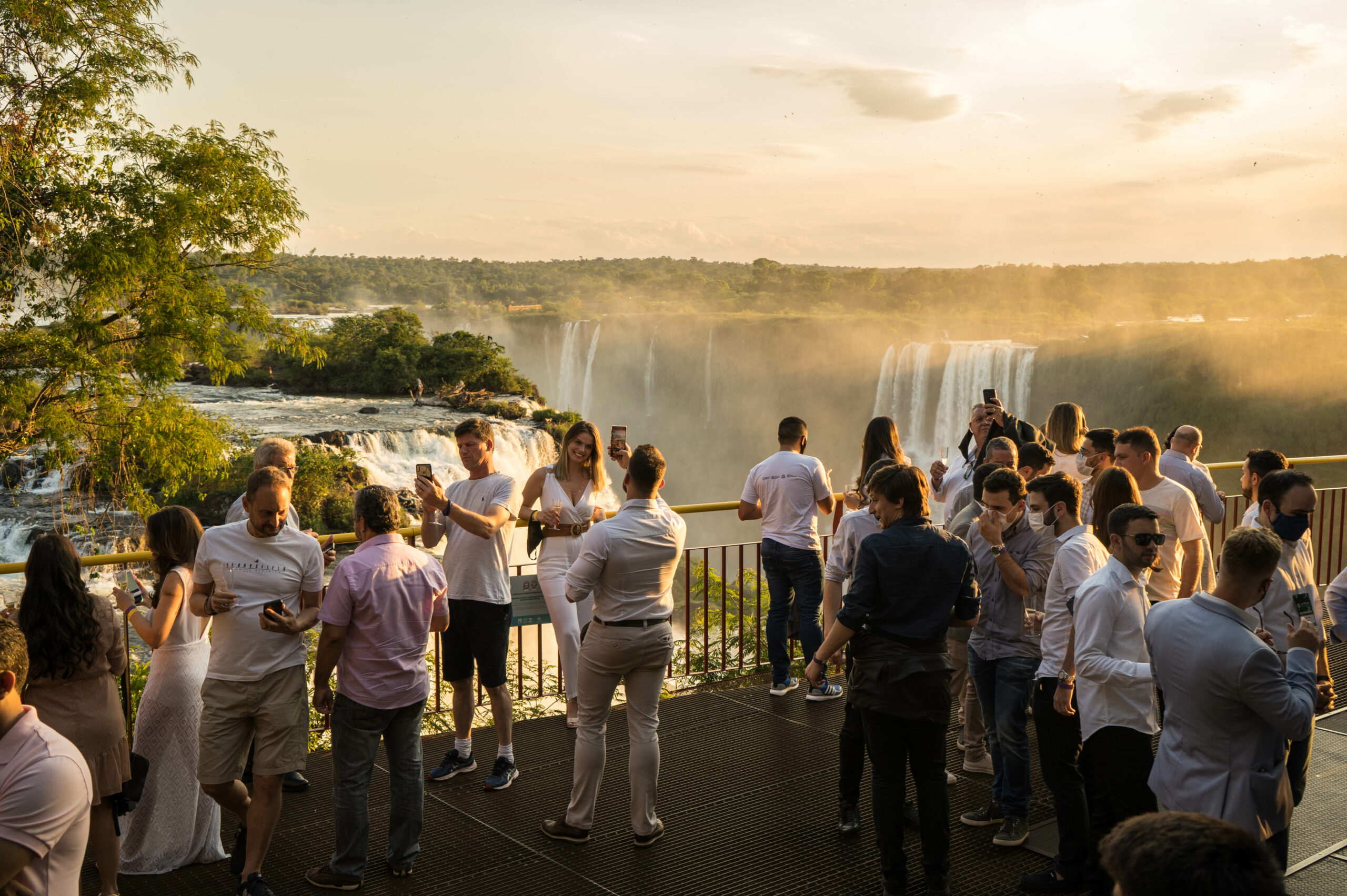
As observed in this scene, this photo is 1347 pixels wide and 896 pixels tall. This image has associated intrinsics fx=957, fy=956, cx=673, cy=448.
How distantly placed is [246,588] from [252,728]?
61cm

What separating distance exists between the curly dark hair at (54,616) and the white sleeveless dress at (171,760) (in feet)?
2.12

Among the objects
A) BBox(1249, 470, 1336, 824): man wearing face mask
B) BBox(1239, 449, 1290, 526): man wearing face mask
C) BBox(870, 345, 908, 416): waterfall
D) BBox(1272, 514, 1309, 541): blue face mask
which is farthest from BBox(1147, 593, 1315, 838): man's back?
BBox(870, 345, 908, 416): waterfall

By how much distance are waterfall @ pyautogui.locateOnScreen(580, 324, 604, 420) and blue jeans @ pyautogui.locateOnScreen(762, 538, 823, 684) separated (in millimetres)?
52641

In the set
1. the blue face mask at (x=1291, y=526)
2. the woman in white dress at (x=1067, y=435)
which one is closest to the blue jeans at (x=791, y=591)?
the woman in white dress at (x=1067, y=435)

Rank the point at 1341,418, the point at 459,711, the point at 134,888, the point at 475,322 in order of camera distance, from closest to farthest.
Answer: the point at 134,888, the point at 459,711, the point at 1341,418, the point at 475,322

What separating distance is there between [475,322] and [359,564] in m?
73.1

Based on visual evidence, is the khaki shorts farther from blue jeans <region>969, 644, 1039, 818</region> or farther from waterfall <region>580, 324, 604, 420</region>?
waterfall <region>580, 324, 604, 420</region>

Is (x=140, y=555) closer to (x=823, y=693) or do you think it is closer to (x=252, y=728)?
(x=252, y=728)

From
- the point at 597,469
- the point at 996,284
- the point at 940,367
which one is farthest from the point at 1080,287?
the point at 597,469

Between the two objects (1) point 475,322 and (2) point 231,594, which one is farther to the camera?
(1) point 475,322

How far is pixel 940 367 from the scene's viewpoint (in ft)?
122

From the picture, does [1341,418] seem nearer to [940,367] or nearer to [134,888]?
[940,367]

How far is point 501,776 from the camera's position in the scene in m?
5.17

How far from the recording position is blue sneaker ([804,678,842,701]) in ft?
21.6
